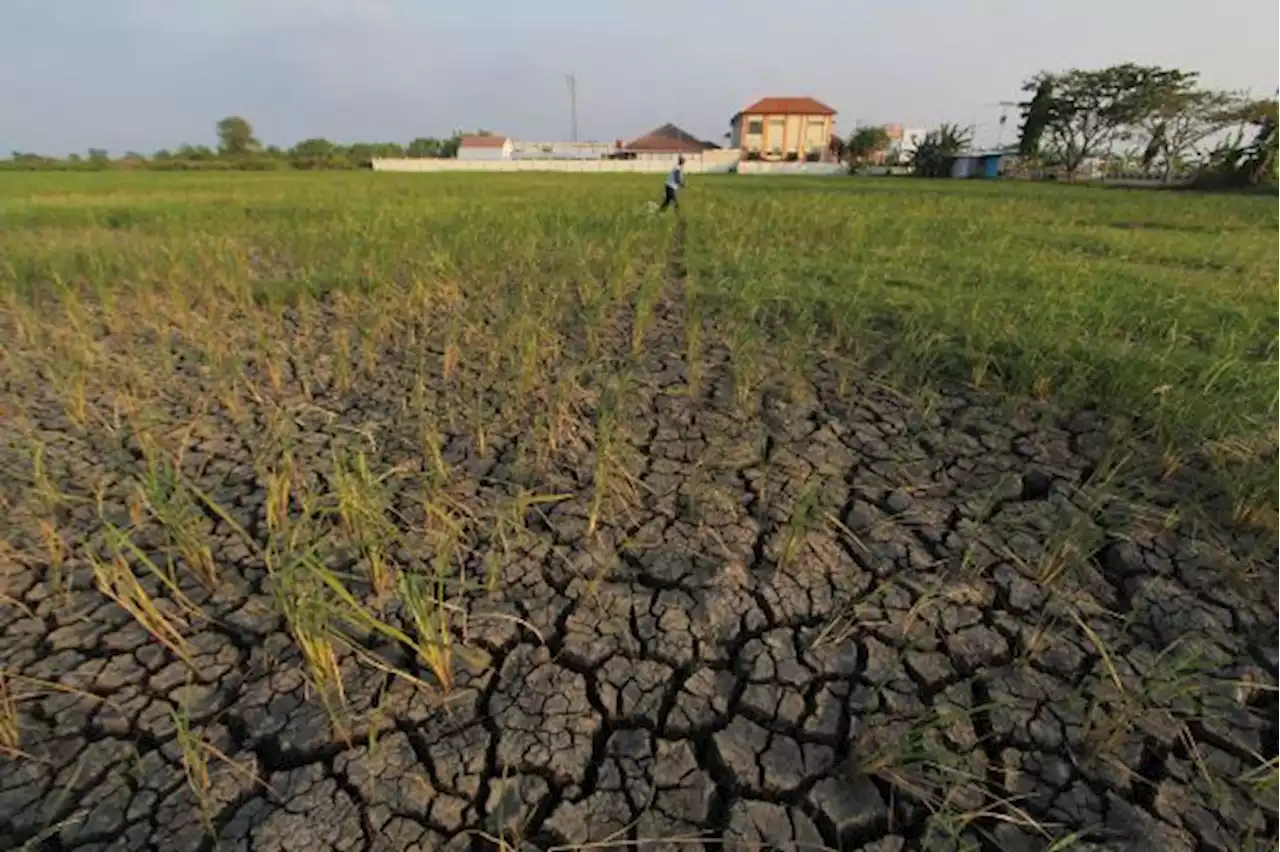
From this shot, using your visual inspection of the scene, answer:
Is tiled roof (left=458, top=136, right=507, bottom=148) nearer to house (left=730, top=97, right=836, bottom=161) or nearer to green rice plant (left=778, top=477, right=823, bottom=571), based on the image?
house (left=730, top=97, right=836, bottom=161)

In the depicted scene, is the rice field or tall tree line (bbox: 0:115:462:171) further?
tall tree line (bbox: 0:115:462:171)

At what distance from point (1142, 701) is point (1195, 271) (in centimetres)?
666

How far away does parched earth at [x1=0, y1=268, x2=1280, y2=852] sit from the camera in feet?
4.33

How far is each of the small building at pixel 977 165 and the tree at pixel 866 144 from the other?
28.6 feet

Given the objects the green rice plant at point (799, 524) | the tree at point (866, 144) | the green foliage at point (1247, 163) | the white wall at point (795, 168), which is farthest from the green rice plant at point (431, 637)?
the tree at point (866, 144)

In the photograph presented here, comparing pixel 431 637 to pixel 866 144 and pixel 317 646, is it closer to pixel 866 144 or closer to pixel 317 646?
pixel 317 646

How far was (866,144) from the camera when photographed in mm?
52156

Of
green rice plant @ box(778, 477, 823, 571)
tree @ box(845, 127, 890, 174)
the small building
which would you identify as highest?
tree @ box(845, 127, 890, 174)

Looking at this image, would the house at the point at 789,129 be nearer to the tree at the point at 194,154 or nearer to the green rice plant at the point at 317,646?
the tree at the point at 194,154

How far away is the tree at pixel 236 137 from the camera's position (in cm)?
5131

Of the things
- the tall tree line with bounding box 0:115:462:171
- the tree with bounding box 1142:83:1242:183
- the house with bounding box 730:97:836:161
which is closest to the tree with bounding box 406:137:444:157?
the tall tree line with bounding box 0:115:462:171

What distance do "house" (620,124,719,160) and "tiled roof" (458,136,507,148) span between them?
12530 mm

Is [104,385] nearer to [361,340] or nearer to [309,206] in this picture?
[361,340]

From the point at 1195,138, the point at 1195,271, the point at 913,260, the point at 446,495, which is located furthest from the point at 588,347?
the point at 1195,138
